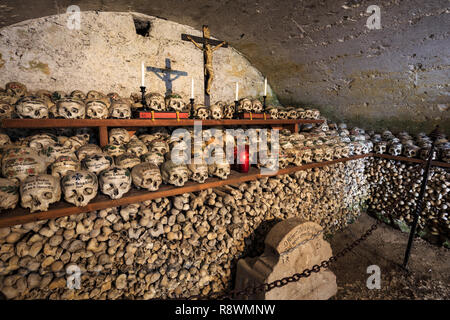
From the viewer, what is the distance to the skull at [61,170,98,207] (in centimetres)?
138

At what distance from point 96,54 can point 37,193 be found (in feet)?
7.17

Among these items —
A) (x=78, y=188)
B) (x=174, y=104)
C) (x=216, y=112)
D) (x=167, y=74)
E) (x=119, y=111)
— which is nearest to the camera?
(x=78, y=188)

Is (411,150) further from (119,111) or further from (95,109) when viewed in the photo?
(95,109)

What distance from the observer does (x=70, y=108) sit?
1.74 m

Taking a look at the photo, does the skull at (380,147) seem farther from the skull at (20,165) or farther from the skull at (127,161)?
the skull at (20,165)

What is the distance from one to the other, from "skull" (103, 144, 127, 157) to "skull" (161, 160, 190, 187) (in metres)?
0.49

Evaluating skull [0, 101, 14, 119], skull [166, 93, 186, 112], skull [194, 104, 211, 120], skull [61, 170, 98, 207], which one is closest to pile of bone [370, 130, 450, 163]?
skull [194, 104, 211, 120]

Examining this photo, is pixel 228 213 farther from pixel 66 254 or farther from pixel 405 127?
pixel 405 127

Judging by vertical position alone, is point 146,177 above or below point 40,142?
below

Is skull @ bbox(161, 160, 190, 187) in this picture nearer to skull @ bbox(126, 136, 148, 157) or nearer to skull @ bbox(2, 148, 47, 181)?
skull @ bbox(126, 136, 148, 157)

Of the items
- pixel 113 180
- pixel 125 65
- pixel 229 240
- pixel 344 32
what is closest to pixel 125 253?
pixel 113 180

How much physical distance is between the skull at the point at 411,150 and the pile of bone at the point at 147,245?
8.16 feet

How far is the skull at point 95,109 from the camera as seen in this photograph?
1.85 metres

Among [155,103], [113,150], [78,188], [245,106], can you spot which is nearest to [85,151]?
[113,150]
